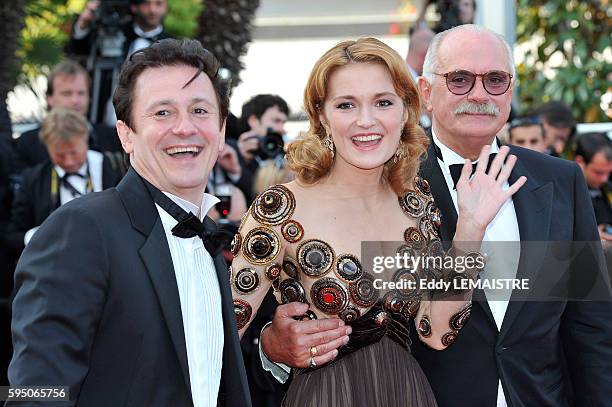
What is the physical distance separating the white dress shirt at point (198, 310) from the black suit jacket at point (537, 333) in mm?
1028

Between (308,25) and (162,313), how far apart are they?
58.3 feet

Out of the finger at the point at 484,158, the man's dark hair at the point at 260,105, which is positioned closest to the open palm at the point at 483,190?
the finger at the point at 484,158

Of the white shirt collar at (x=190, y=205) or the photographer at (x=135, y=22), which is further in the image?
the photographer at (x=135, y=22)

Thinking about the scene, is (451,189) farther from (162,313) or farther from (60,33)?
(60,33)

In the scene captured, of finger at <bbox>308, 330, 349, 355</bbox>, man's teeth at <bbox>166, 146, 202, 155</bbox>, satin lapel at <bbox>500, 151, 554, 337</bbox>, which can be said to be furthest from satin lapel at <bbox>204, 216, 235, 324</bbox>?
satin lapel at <bbox>500, 151, 554, 337</bbox>

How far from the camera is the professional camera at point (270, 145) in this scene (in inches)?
259

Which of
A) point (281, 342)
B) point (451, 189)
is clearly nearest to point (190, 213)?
point (281, 342)

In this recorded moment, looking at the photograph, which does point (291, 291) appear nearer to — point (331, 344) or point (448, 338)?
point (331, 344)

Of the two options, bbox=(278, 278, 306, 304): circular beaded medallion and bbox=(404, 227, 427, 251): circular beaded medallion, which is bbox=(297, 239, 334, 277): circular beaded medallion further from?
bbox=(404, 227, 427, 251): circular beaded medallion

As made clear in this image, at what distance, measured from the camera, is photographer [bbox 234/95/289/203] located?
22.5ft

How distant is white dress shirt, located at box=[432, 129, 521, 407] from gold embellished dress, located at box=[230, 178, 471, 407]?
1.07 feet

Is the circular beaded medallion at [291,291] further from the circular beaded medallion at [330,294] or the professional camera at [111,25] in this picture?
the professional camera at [111,25]

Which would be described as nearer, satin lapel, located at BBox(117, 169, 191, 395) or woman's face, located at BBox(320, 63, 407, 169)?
satin lapel, located at BBox(117, 169, 191, 395)

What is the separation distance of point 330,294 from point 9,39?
539 cm
